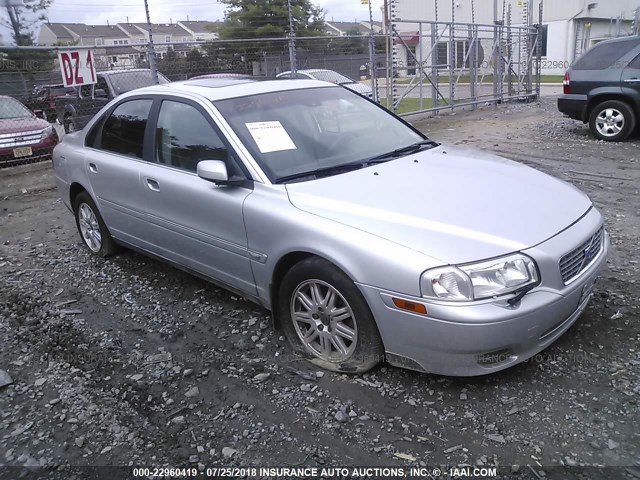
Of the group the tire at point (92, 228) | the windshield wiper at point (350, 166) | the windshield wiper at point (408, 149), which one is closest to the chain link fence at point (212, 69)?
the tire at point (92, 228)

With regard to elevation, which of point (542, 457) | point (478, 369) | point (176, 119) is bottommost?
point (542, 457)

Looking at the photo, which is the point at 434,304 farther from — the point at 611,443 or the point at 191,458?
the point at 191,458

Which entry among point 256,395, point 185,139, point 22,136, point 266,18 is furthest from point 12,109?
point 266,18

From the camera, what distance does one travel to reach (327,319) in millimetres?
3219

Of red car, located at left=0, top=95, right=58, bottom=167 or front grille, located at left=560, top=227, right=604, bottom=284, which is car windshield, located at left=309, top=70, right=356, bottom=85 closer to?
red car, located at left=0, top=95, right=58, bottom=167

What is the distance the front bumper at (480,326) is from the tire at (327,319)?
10 cm

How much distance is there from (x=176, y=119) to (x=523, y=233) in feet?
8.55

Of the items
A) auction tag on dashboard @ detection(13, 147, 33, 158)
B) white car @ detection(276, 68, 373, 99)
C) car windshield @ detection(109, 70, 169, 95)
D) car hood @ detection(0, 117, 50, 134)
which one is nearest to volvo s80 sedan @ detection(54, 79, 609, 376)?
auction tag on dashboard @ detection(13, 147, 33, 158)

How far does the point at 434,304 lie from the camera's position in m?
2.69

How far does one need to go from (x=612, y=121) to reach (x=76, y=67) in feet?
30.2

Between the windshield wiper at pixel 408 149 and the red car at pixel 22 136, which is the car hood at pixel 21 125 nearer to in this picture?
the red car at pixel 22 136

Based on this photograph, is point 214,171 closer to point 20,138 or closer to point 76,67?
point 76,67

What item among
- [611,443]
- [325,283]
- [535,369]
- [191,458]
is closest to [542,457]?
[611,443]

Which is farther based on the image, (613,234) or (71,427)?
(613,234)
